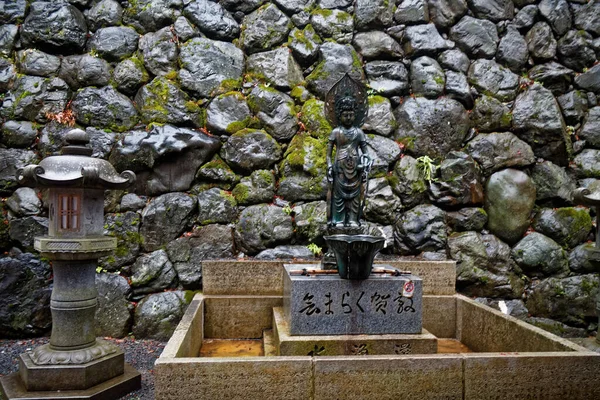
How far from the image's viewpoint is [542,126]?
25.7 feet

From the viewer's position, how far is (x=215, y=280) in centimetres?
595

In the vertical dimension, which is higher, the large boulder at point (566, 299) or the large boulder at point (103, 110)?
the large boulder at point (103, 110)

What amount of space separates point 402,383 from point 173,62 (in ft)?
23.3

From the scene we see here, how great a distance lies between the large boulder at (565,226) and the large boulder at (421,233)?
1953 mm

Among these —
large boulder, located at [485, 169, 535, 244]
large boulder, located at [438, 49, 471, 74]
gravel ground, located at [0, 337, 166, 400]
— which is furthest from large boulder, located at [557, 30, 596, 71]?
gravel ground, located at [0, 337, 166, 400]

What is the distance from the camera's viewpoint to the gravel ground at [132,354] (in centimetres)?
522

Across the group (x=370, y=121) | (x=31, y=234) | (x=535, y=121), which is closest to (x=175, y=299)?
(x=31, y=234)

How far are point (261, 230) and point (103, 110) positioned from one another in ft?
12.4

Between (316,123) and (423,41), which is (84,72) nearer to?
(316,123)

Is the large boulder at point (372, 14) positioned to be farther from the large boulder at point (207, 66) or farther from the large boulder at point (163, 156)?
the large boulder at point (163, 156)

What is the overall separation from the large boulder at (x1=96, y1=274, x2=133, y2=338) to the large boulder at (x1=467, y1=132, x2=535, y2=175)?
7053mm

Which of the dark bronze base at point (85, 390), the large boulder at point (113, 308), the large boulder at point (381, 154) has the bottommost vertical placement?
the dark bronze base at point (85, 390)

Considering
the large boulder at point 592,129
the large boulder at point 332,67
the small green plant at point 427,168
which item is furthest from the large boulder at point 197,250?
→ the large boulder at point 592,129

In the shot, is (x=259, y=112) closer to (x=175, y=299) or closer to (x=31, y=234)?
(x=175, y=299)
